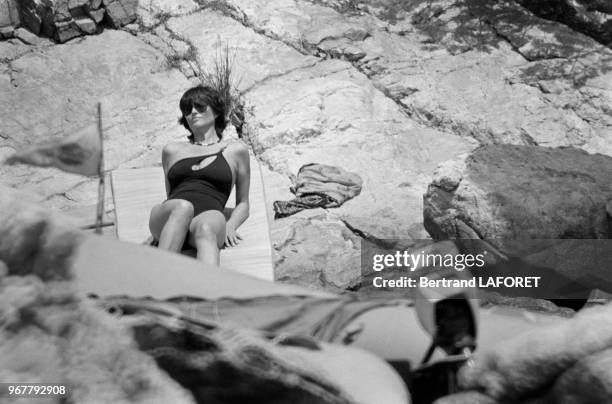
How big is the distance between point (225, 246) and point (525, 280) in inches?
68.1

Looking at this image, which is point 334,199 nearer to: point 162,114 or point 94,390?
point 162,114

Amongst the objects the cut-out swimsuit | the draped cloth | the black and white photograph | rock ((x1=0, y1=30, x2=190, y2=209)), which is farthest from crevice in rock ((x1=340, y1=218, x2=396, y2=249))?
rock ((x1=0, y1=30, x2=190, y2=209))

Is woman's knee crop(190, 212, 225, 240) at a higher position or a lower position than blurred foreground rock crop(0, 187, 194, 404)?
lower

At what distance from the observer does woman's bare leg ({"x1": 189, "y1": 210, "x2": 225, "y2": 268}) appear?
406 centimetres

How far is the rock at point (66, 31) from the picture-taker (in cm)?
720

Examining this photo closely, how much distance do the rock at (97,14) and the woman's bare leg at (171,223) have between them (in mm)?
3585

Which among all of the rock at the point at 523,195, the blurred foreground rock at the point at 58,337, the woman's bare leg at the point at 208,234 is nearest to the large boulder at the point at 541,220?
the rock at the point at 523,195

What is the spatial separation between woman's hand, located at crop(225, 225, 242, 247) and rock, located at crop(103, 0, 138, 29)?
11.9ft

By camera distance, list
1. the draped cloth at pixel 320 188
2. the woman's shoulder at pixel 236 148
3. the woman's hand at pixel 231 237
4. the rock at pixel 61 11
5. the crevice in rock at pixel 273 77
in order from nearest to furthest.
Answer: the woman's hand at pixel 231 237
the woman's shoulder at pixel 236 148
the draped cloth at pixel 320 188
the crevice in rock at pixel 273 77
the rock at pixel 61 11

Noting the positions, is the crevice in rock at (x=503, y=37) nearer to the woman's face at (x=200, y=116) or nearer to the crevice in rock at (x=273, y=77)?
the crevice in rock at (x=273, y=77)

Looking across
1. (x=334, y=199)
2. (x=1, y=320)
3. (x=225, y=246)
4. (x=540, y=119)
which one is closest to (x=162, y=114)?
(x=334, y=199)

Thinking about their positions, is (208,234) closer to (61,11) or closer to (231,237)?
(231,237)

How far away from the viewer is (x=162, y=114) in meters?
6.58

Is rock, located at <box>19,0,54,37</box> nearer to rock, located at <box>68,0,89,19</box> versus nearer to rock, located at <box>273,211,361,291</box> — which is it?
rock, located at <box>68,0,89,19</box>
